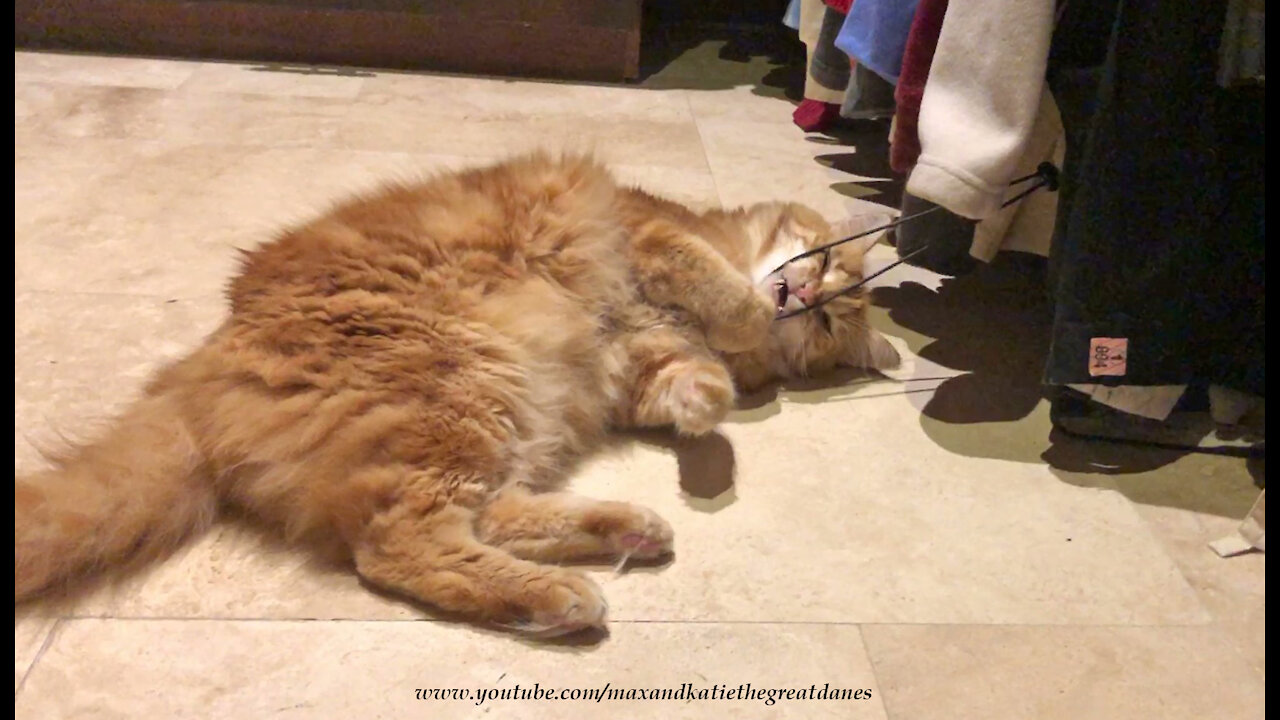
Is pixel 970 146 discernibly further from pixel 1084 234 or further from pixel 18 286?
pixel 18 286

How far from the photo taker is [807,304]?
165cm

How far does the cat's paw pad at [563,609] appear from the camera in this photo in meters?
1.08

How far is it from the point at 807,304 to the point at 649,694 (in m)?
0.83

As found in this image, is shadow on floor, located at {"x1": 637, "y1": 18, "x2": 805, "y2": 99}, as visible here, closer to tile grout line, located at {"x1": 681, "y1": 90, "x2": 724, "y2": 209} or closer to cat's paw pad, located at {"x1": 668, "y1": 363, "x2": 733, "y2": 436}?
tile grout line, located at {"x1": 681, "y1": 90, "x2": 724, "y2": 209}

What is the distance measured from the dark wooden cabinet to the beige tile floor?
115 centimetres

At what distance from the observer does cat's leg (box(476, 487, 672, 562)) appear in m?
1.21

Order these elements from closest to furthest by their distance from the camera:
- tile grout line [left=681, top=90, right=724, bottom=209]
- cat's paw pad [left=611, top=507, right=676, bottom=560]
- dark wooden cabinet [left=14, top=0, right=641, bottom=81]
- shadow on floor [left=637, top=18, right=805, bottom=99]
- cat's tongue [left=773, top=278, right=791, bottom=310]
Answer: cat's paw pad [left=611, top=507, right=676, bottom=560], cat's tongue [left=773, top=278, right=791, bottom=310], tile grout line [left=681, top=90, right=724, bottom=209], dark wooden cabinet [left=14, top=0, right=641, bottom=81], shadow on floor [left=637, top=18, right=805, bottom=99]

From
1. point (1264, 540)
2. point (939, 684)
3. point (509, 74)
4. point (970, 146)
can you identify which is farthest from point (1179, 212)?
point (509, 74)

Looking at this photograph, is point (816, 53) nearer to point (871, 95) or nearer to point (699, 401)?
point (871, 95)

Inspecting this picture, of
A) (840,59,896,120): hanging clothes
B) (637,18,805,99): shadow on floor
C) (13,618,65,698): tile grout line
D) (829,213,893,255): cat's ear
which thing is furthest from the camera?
(637,18,805,99): shadow on floor

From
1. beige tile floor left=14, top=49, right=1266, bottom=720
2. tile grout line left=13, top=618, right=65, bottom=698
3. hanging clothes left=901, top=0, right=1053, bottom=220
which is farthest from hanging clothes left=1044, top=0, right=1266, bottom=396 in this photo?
tile grout line left=13, top=618, right=65, bottom=698

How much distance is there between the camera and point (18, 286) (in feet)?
5.57

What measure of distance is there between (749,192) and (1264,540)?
4.60 ft

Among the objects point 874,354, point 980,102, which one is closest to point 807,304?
point 874,354
